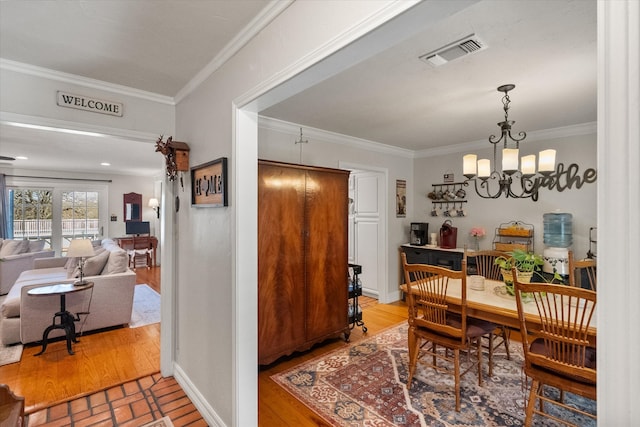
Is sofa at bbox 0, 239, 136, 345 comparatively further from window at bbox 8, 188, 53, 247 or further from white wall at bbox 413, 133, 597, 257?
white wall at bbox 413, 133, 597, 257

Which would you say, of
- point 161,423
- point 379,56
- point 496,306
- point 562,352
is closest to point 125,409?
point 161,423

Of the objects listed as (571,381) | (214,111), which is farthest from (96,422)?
(571,381)

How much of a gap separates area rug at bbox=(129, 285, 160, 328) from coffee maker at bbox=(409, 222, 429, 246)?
4.00m

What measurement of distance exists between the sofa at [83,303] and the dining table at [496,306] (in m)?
3.49

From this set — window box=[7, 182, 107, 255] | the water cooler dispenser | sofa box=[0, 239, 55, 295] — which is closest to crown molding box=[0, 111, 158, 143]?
the water cooler dispenser

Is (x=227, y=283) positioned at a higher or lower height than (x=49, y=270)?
higher

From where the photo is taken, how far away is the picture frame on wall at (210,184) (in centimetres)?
195

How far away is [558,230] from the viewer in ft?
12.4

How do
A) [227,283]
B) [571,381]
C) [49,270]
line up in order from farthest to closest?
[49,270], [227,283], [571,381]

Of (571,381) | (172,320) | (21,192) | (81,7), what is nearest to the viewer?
(81,7)

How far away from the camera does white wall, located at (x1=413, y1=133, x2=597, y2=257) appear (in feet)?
11.9

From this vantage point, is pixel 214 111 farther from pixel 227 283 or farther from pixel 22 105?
pixel 22 105

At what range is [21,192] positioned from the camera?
6.96m

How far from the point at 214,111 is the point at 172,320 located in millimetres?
1859
